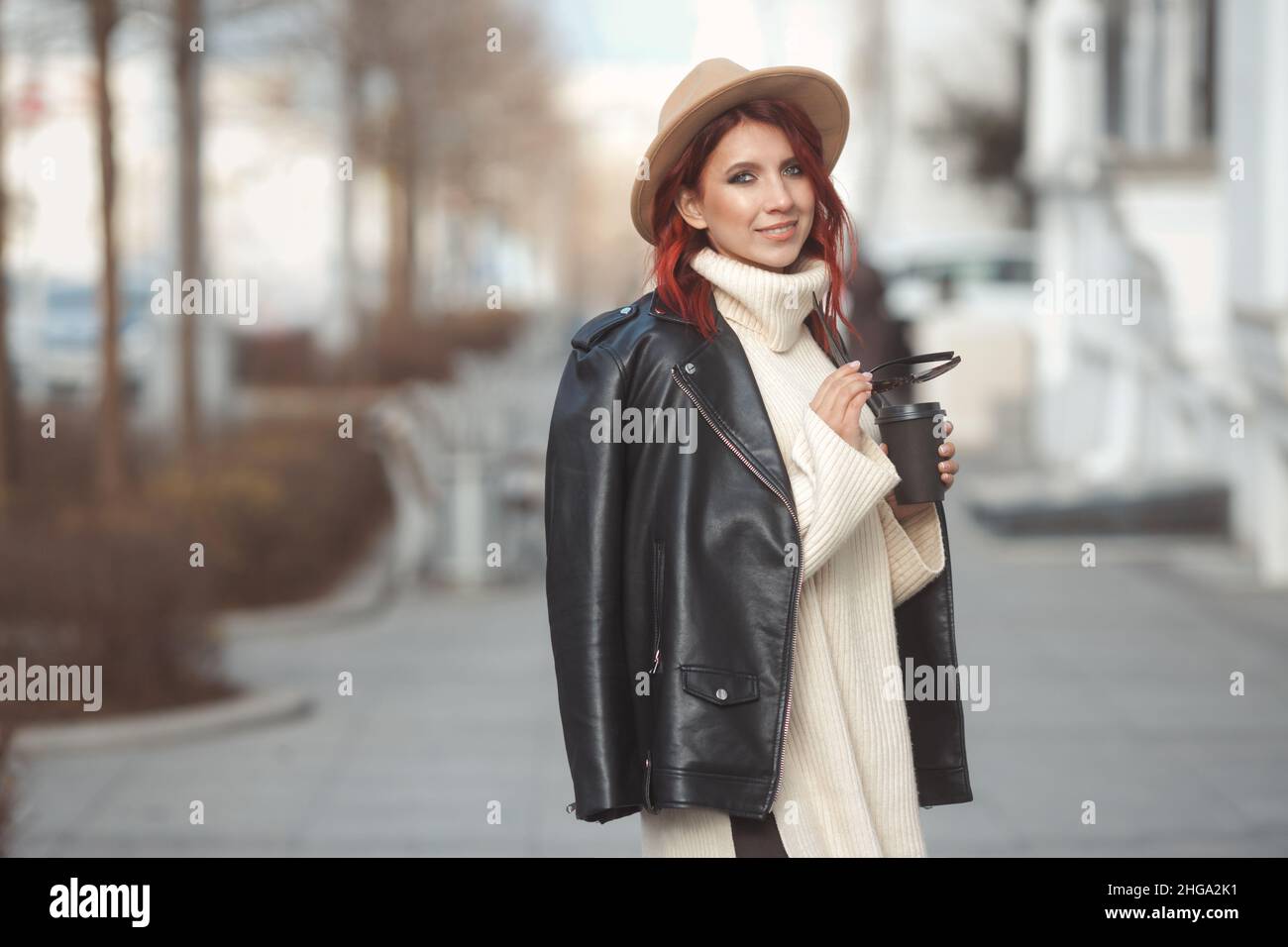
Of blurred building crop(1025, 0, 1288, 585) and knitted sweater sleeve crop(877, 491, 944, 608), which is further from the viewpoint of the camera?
blurred building crop(1025, 0, 1288, 585)

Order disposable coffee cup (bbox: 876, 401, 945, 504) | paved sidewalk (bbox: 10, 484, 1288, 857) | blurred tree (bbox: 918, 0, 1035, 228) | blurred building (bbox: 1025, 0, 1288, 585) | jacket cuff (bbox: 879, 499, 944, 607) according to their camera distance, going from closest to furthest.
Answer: disposable coffee cup (bbox: 876, 401, 945, 504), jacket cuff (bbox: 879, 499, 944, 607), paved sidewalk (bbox: 10, 484, 1288, 857), blurred building (bbox: 1025, 0, 1288, 585), blurred tree (bbox: 918, 0, 1035, 228)

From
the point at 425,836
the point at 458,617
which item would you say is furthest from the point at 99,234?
the point at 425,836

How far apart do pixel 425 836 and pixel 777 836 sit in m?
3.32

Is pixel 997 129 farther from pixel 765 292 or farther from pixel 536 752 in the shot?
pixel 765 292

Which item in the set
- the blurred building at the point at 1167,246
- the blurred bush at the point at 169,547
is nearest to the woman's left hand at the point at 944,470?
the blurred bush at the point at 169,547

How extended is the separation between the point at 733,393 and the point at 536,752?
4.58m

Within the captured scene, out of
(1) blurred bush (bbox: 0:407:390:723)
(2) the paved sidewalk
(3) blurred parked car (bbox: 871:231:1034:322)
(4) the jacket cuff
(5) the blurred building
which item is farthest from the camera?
(3) blurred parked car (bbox: 871:231:1034:322)

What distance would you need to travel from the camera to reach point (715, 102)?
294cm

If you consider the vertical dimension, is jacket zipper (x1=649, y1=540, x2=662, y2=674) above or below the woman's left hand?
below

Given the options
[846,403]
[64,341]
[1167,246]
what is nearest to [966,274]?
[1167,246]

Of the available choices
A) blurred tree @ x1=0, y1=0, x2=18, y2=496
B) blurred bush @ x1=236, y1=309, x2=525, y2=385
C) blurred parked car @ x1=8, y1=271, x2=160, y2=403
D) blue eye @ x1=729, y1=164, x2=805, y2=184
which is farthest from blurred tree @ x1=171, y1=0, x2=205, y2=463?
blurred parked car @ x1=8, y1=271, x2=160, y2=403

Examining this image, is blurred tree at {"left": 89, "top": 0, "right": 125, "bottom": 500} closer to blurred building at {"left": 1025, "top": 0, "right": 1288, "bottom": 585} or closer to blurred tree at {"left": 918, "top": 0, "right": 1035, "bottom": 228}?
blurred building at {"left": 1025, "top": 0, "right": 1288, "bottom": 585}

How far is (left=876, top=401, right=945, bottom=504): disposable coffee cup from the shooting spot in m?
2.92

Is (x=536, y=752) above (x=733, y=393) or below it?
below
